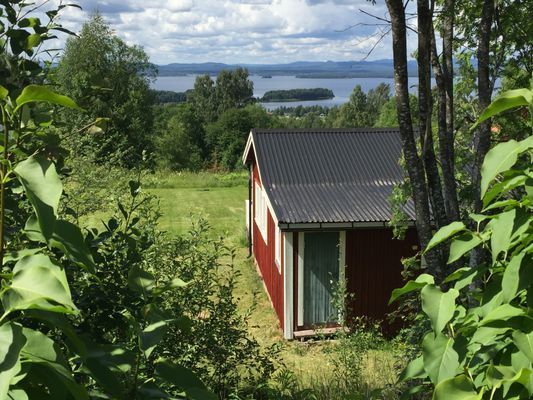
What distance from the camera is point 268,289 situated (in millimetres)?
13297

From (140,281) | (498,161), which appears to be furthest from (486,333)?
(140,281)

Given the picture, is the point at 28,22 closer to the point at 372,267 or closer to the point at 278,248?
the point at 372,267

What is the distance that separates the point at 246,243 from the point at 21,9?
16.0m

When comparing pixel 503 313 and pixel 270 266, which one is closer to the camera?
pixel 503 313

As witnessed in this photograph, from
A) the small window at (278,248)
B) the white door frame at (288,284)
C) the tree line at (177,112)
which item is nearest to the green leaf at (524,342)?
the tree line at (177,112)

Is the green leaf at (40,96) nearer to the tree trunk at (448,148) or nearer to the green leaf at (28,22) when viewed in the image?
the green leaf at (28,22)

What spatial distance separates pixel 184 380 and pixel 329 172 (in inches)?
443

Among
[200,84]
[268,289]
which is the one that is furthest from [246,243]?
[200,84]

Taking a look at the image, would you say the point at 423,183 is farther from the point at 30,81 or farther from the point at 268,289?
the point at 268,289

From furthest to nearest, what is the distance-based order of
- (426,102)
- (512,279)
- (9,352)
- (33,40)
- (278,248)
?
(278,248)
(426,102)
(33,40)
(512,279)
(9,352)

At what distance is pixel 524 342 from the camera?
4.03 ft

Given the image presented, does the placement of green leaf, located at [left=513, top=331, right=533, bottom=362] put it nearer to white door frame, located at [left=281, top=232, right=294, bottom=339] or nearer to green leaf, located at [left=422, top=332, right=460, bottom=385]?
green leaf, located at [left=422, top=332, right=460, bottom=385]

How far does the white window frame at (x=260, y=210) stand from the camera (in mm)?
13554

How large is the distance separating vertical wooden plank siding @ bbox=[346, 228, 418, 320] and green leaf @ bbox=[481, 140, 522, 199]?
9.64 meters
